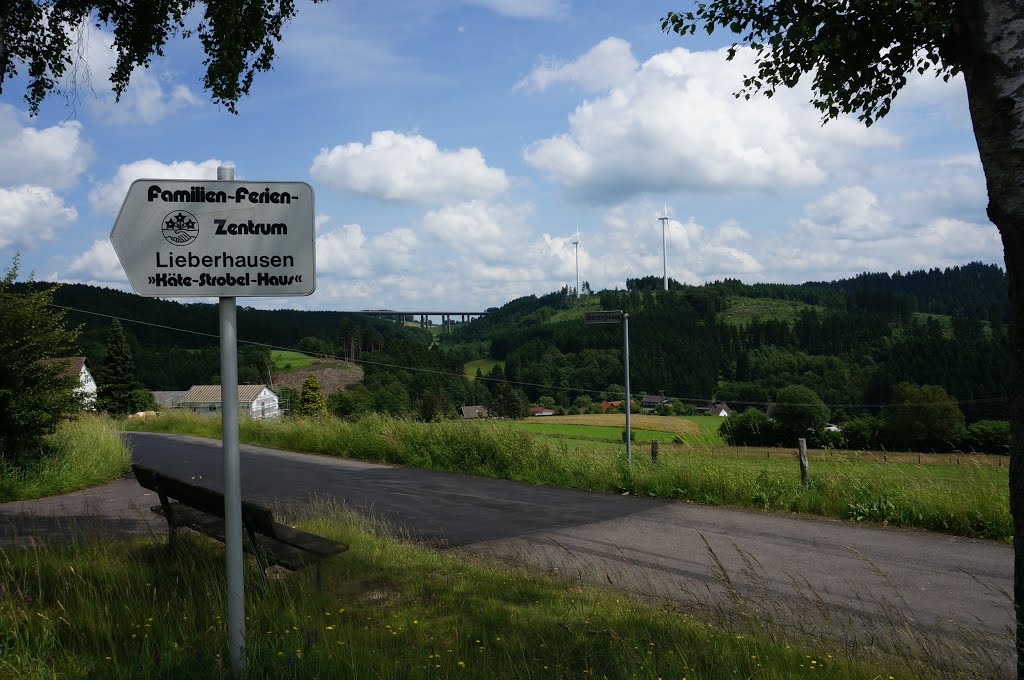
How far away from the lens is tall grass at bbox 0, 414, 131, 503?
11.8 m

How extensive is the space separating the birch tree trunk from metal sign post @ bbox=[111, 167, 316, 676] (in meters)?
2.96

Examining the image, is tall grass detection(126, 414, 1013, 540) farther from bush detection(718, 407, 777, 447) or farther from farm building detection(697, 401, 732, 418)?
farm building detection(697, 401, 732, 418)

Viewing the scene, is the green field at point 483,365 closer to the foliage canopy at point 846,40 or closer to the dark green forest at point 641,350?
the dark green forest at point 641,350

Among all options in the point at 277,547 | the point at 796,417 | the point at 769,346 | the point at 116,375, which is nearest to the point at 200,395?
the point at 116,375

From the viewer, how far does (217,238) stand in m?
3.57

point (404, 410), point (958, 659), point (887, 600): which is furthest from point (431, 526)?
point (404, 410)

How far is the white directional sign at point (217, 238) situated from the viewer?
3488 millimetres

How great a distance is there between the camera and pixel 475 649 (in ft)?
13.0

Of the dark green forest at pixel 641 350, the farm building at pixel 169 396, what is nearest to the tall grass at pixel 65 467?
the dark green forest at pixel 641 350

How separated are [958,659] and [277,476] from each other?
42.2ft

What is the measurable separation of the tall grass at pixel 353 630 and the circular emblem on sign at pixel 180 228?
186 centimetres

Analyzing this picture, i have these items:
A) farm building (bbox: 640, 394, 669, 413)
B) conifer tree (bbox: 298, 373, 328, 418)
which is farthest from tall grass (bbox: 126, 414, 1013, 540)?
farm building (bbox: 640, 394, 669, 413)

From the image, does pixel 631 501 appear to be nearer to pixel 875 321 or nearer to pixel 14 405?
pixel 14 405

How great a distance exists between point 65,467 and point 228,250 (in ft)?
38.8
